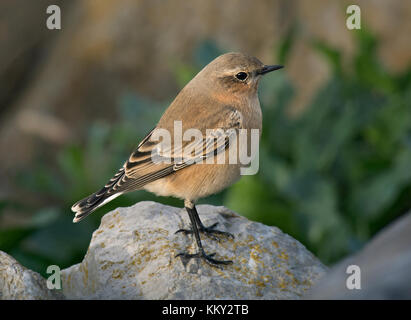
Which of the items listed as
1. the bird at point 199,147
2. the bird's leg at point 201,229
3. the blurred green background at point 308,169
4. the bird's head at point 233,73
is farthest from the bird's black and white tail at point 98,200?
the blurred green background at point 308,169

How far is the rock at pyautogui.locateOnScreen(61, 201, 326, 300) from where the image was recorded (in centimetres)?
456

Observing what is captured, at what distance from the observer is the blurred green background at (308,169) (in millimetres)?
7141

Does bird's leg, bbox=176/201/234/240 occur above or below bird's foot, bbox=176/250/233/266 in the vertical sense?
above

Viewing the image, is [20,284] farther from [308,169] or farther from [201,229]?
[308,169]

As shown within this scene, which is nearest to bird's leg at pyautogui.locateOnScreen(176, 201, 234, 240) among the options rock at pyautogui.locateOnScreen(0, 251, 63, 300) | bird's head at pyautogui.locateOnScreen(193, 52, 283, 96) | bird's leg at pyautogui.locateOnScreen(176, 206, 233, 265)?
bird's leg at pyautogui.locateOnScreen(176, 206, 233, 265)

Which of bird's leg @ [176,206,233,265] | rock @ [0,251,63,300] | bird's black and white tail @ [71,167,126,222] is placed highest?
bird's black and white tail @ [71,167,126,222]

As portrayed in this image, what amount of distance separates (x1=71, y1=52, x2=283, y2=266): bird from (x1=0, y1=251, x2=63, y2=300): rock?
0.65 metres

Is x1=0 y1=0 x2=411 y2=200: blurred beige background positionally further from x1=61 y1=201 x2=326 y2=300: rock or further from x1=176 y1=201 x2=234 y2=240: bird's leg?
x1=61 y1=201 x2=326 y2=300: rock

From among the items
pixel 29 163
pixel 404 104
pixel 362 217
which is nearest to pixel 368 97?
pixel 404 104

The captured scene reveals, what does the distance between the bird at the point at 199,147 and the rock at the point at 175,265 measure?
13cm

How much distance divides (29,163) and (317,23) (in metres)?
5.41

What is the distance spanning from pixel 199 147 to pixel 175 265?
2.99 feet

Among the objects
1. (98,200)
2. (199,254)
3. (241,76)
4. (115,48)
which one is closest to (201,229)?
(199,254)

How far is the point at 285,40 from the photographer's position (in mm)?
8516
